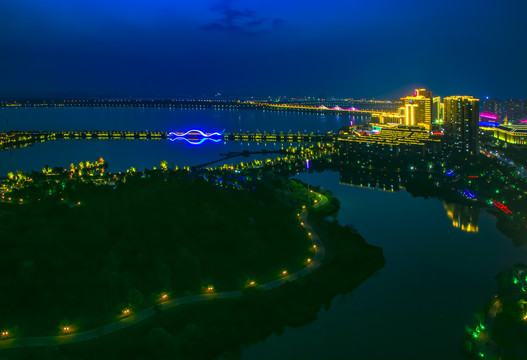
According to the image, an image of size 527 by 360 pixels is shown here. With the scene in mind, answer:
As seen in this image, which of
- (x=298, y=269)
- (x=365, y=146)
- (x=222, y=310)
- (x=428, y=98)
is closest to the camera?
(x=222, y=310)

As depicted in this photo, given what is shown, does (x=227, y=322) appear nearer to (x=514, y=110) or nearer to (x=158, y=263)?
(x=158, y=263)

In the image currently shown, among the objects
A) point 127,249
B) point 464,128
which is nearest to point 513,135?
point 464,128

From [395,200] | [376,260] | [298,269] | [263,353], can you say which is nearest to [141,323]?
[263,353]

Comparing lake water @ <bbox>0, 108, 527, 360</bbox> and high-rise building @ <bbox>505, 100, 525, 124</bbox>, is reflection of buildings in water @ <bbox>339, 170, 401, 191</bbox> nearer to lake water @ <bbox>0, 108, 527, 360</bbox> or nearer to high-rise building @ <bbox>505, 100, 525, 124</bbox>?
lake water @ <bbox>0, 108, 527, 360</bbox>

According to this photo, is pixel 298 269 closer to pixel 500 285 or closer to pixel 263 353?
pixel 263 353

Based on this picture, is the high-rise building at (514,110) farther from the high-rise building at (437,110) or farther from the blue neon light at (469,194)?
the blue neon light at (469,194)

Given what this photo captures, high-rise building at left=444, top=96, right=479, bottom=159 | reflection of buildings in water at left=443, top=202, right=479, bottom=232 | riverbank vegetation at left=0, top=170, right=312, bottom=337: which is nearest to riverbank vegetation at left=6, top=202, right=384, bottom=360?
riverbank vegetation at left=0, top=170, right=312, bottom=337

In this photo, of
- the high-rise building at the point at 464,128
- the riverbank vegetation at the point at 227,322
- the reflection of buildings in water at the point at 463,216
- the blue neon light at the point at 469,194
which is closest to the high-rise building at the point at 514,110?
the high-rise building at the point at 464,128

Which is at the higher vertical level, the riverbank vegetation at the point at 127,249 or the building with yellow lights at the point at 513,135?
the building with yellow lights at the point at 513,135
